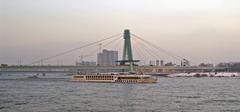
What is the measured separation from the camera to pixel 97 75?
76062mm

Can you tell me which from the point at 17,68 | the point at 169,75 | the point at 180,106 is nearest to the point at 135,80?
the point at 17,68

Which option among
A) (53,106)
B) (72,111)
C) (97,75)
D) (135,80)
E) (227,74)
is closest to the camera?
(72,111)

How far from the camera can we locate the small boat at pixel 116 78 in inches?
2771

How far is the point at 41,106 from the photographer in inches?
1097

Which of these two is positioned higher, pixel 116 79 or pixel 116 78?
pixel 116 78

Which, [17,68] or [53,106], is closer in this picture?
[53,106]

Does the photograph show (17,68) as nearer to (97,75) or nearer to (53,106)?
(97,75)

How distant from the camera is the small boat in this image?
7038 centimetres

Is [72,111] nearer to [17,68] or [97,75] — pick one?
[97,75]

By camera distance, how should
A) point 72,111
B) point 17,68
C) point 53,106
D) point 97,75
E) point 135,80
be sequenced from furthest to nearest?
point 17,68, point 97,75, point 135,80, point 53,106, point 72,111

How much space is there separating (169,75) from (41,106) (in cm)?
9952

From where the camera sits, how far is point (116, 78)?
238ft

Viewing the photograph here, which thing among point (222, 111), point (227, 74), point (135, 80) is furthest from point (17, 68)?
point (222, 111)

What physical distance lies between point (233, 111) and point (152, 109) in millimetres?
4328
